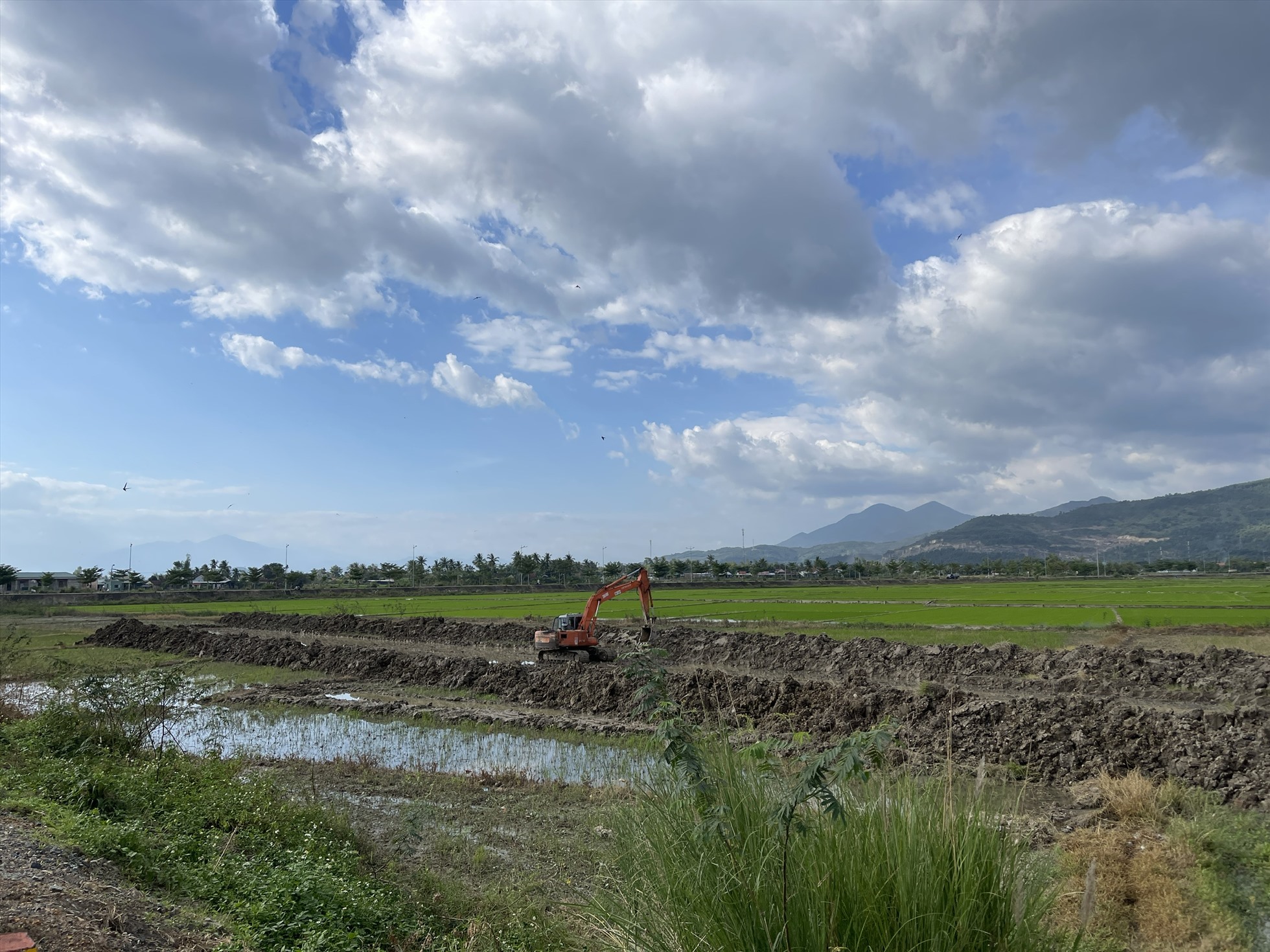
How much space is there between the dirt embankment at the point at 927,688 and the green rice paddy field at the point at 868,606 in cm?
1286

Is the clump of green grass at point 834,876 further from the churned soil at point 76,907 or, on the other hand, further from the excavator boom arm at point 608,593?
the excavator boom arm at point 608,593

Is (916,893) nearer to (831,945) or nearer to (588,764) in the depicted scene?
(831,945)

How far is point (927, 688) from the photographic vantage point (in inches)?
672

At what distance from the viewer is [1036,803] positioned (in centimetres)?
1091

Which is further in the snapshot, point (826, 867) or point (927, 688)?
point (927, 688)

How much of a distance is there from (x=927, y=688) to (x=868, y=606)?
3722 cm

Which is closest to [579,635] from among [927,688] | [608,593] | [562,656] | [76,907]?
[562,656]

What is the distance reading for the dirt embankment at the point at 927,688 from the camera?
12.1 meters

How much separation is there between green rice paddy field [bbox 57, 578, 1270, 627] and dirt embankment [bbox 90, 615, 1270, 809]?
42.2 ft

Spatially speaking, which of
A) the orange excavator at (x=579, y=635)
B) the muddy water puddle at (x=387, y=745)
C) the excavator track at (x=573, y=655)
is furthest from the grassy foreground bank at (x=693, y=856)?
the orange excavator at (x=579, y=635)

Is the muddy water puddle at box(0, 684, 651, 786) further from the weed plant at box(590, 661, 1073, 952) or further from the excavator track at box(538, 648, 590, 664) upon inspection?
the excavator track at box(538, 648, 590, 664)

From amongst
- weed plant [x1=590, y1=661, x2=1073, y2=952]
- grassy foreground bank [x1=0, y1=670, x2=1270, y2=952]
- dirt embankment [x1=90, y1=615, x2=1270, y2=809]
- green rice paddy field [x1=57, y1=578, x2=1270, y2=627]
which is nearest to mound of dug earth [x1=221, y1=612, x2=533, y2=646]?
dirt embankment [x1=90, y1=615, x2=1270, y2=809]

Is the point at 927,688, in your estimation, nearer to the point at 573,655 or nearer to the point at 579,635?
the point at 579,635

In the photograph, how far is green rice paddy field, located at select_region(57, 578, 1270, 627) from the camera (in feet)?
128
